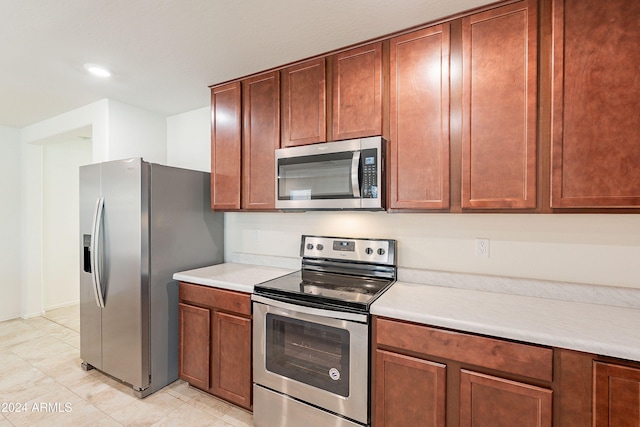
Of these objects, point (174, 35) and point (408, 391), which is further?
point (174, 35)

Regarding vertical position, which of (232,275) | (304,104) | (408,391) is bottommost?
(408,391)

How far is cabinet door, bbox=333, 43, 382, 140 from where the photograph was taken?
194cm

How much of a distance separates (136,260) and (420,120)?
2252mm

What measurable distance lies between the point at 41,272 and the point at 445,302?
17.2 ft

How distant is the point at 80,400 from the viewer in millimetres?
2301

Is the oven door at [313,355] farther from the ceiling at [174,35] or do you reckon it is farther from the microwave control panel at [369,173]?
the ceiling at [174,35]

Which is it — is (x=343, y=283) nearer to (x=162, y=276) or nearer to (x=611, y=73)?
(x=162, y=276)

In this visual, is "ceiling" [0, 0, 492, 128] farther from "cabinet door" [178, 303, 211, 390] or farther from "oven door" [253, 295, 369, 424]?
"cabinet door" [178, 303, 211, 390]

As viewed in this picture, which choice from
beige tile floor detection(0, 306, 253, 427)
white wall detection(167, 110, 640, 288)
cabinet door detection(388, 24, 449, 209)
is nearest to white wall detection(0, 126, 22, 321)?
beige tile floor detection(0, 306, 253, 427)

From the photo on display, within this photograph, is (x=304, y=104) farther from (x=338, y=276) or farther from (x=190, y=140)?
(x=190, y=140)

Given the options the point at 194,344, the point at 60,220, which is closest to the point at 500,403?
the point at 194,344

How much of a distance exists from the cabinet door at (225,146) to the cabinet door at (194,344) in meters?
0.88

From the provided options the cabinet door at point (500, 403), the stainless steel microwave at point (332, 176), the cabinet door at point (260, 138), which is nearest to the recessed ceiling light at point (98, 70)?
the cabinet door at point (260, 138)

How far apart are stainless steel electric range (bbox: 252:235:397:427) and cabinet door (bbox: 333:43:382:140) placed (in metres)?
0.80
